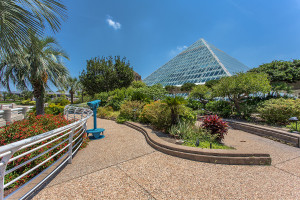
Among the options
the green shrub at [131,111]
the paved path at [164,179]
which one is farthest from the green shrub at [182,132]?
the green shrub at [131,111]

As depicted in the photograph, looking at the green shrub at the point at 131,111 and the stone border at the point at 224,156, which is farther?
the green shrub at the point at 131,111

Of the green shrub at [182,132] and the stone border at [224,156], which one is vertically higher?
the green shrub at [182,132]

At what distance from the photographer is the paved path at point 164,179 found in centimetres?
238

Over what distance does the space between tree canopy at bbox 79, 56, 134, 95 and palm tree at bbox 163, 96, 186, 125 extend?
15.1 m

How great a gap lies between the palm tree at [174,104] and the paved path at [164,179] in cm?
226

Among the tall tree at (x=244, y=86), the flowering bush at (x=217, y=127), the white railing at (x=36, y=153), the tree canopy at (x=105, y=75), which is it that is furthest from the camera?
the tree canopy at (x=105, y=75)

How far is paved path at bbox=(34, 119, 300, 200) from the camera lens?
238cm

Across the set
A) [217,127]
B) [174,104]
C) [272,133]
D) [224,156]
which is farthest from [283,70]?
[224,156]

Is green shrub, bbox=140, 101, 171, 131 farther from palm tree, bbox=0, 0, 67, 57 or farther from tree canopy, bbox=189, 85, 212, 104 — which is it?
tree canopy, bbox=189, 85, 212, 104

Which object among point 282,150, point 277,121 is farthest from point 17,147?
point 277,121

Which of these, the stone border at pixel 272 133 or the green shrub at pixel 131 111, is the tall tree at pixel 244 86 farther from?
the green shrub at pixel 131 111

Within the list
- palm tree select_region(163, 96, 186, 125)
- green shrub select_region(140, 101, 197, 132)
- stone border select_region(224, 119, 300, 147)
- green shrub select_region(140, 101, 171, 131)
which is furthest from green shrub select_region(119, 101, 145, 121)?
stone border select_region(224, 119, 300, 147)

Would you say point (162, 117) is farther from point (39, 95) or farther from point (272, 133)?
point (39, 95)

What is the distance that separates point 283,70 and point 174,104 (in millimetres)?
11877
